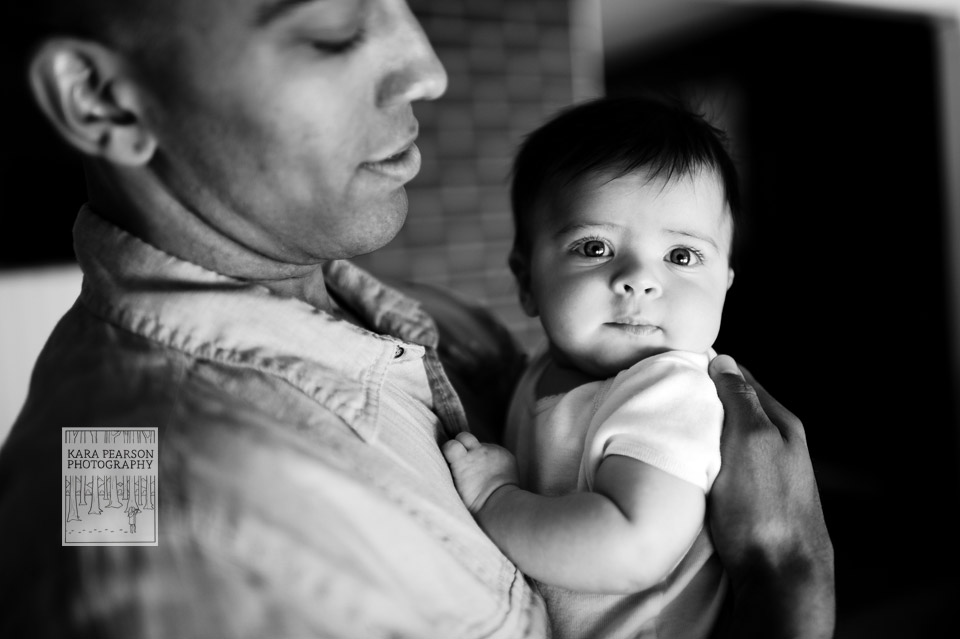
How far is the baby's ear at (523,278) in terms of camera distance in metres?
1.10

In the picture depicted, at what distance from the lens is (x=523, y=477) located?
938mm

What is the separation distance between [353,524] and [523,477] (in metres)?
0.30

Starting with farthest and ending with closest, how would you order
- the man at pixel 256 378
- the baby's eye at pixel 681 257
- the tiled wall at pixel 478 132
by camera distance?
the tiled wall at pixel 478 132 → the baby's eye at pixel 681 257 → the man at pixel 256 378

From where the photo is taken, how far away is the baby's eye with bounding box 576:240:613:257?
3.12 ft

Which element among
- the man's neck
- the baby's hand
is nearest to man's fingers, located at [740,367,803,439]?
the baby's hand

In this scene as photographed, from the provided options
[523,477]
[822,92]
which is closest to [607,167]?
[523,477]

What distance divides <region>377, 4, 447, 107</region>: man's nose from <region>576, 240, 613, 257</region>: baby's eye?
0.26 meters

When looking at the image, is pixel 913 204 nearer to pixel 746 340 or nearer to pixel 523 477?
pixel 746 340

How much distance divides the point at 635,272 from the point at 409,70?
1.09 feet

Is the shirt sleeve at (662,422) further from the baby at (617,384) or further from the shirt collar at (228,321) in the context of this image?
the shirt collar at (228,321)

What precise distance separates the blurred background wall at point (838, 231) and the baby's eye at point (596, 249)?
2158mm

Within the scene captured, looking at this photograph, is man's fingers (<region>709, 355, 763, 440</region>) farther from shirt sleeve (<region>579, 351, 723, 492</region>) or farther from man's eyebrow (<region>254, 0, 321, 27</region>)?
man's eyebrow (<region>254, 0, 321, 27</region>)

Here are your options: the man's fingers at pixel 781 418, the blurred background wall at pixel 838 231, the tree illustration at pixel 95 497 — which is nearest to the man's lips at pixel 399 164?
the tree illustration at pixel 95 497

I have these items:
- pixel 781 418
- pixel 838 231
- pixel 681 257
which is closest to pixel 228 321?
pixel 681 257
